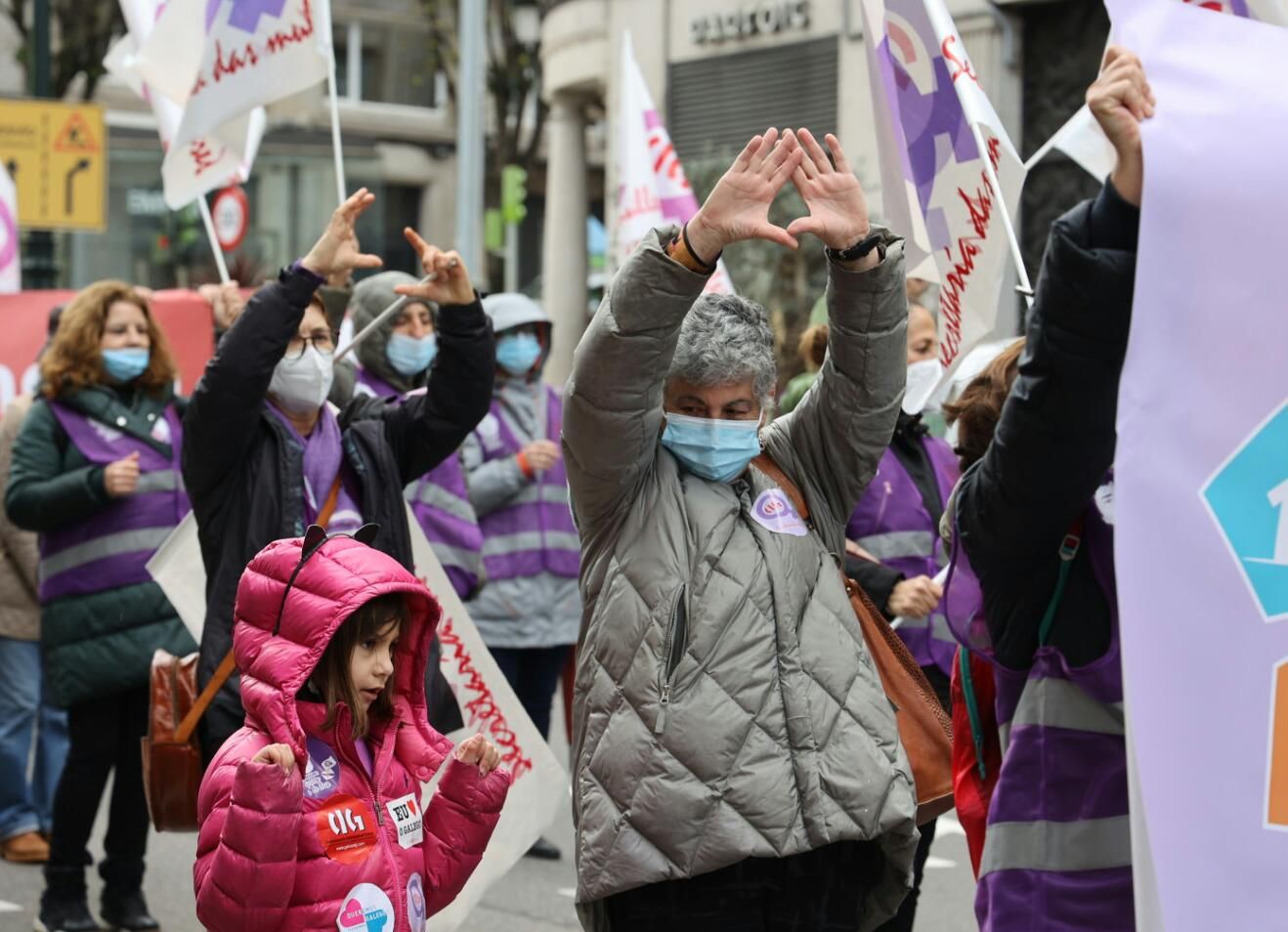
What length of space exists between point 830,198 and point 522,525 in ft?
13.7

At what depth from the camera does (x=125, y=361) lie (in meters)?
6.13

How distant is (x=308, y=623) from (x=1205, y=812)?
5.60 feet

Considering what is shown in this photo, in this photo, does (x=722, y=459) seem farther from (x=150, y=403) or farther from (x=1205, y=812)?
(x=150, y=403)

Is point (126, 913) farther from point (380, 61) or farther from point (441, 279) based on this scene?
point (380, 61)

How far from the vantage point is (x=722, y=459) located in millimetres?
3658

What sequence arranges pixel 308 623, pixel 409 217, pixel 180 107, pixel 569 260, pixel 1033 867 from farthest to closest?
1. pixel 409 217
2. pixel 569 260
3. pixel 180 107
4. pixel 308 623
5. pixel 1033 867

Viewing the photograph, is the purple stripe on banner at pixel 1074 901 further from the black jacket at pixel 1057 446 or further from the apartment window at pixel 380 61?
the apartment window at pixel 380 61

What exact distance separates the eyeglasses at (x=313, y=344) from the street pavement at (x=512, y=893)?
6.84ft

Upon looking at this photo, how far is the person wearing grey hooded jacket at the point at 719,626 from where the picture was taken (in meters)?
3.45

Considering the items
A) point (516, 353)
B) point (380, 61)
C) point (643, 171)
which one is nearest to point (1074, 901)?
point (516, 353)

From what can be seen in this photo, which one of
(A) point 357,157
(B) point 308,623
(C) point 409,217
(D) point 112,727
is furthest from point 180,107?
(C) point 409,217

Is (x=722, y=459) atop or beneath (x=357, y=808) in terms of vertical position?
atop

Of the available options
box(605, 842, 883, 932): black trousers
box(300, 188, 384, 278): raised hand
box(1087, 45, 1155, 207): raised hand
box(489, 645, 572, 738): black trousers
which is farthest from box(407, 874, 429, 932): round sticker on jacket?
box(489, 645, 572, 738): black trousers

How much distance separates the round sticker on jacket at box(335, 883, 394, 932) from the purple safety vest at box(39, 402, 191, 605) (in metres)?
2.85
